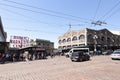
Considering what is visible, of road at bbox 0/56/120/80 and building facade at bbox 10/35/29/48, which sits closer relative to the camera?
road at bbox 0/56/120/80

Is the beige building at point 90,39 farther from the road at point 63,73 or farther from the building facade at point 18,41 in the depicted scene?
the road at point 63,73

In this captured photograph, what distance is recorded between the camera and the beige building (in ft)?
205

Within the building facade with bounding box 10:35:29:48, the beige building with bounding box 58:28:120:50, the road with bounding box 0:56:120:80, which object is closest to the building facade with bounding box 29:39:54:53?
the beige building with bounding box 58:28:120:50

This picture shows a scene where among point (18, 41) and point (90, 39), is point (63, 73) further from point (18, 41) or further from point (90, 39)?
point (90, 39)

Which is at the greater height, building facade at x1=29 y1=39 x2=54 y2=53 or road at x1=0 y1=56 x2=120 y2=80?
building facade at x1=29 y1=39 x2=54 y2=53

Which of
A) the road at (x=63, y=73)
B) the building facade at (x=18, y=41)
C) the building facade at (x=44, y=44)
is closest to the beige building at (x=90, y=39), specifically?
the building facade at (x=44, y=44)

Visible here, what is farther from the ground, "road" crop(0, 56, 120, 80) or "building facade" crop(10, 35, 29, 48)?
"building facade" crop(10, 35, 29, 48)

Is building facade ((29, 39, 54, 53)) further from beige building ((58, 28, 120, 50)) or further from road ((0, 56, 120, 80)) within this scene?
road ((0, 56, 120, 80))

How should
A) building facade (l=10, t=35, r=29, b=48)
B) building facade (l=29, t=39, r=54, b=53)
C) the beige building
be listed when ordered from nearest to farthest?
building facade (l=10, t=35, r=29, b=48), the beige building, building facade (l=29, t=39, r=54, b=53)

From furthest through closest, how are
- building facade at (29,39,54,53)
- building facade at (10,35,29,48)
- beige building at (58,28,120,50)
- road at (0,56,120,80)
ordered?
building facade at (29,39,54,53) < beige building at (58,28,120,50) < building facade at (10,35,29,48) < road at (0,56,120,80)

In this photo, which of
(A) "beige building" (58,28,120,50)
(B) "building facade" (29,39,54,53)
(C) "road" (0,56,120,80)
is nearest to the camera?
(C) "road" (0,56,120,80)

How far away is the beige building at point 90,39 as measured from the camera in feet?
205

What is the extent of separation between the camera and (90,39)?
63031mm

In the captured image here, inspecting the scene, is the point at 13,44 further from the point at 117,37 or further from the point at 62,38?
the point at 117,37
